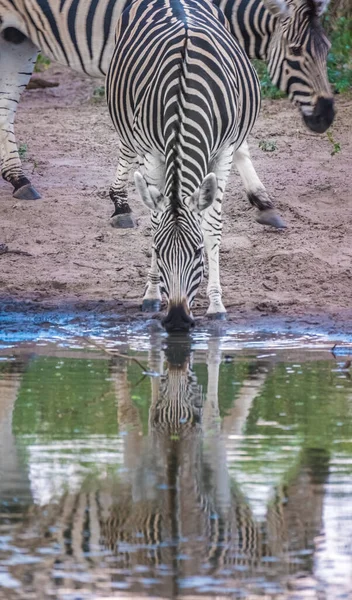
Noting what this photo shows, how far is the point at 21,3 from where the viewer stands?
36.6 ft

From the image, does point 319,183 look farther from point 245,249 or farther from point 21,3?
point 21,3

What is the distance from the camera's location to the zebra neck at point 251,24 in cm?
1074

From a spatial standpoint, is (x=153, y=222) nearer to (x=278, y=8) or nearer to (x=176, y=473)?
(x=278, y=8)

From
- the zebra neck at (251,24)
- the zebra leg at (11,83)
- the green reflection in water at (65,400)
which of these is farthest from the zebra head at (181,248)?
the zebra leg at (11,83)

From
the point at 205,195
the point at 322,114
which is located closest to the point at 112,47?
the point at 322,114

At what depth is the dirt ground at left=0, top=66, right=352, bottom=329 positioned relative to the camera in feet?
30.1

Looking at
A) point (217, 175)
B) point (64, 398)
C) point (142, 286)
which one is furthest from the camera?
point (142, 286)

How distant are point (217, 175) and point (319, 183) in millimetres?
2597

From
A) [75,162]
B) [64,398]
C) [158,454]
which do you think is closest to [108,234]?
[75,162]

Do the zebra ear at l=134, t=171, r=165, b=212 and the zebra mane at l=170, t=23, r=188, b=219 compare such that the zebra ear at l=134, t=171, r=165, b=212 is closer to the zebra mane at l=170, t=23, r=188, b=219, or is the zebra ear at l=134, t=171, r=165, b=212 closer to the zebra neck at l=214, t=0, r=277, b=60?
the zebra mane at l=170, t=23, r=188, b=219

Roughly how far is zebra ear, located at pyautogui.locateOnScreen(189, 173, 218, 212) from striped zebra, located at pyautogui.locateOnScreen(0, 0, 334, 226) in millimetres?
2342

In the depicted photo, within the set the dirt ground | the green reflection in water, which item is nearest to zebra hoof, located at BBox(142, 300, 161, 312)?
the dirt ground

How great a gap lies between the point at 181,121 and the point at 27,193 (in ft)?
9.59

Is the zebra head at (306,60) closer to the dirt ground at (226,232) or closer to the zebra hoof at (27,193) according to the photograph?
the dirt ground at (226,232)
